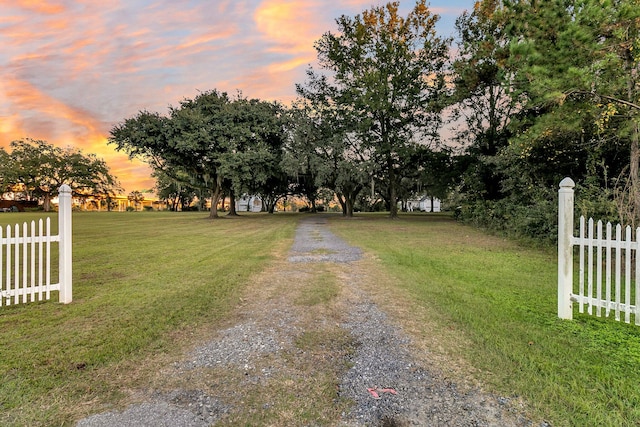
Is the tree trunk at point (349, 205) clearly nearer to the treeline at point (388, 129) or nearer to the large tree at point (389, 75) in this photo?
the treeline at point (388, 129)

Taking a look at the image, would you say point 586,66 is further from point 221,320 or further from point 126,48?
point 126,48

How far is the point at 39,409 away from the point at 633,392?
4145mm

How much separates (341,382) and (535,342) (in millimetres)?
2110

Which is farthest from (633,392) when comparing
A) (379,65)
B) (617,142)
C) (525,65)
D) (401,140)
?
(379,65)

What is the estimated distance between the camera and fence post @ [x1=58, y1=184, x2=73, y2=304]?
4.48 meters

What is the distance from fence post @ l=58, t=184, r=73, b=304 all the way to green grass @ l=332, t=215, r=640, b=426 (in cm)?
507

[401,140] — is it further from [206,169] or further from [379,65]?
[206,169]

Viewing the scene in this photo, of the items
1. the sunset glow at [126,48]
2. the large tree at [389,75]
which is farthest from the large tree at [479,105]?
the large tree at [389,75]

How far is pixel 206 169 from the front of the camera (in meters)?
26.9

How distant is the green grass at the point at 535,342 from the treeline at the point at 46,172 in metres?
53.0

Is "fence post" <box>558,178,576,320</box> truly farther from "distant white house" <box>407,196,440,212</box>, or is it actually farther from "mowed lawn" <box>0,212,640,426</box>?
"distant white house" <box>407,196,440,212</box>

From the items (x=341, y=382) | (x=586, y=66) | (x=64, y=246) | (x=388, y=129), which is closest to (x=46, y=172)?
(x=388, y=129)

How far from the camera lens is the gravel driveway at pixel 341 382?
6.53 feet

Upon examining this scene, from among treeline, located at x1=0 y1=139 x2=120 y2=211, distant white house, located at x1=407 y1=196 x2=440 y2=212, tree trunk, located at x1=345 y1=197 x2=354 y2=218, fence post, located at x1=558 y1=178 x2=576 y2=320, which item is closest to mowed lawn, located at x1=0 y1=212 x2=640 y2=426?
fence post, located at x1=558 y1=178 x2=576 y2=320
